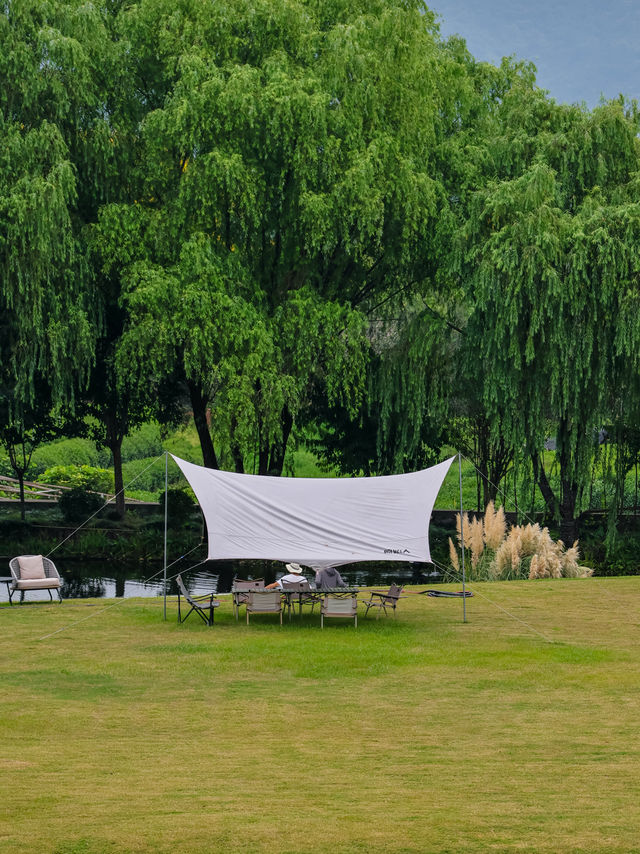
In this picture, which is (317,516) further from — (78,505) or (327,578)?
(78,505)

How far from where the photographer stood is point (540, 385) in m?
27.7

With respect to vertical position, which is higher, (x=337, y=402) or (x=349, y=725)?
(x=337, y=402)

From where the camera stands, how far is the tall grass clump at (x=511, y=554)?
25094mm

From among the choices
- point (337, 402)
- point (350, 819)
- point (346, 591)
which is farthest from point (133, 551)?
point (350, 819)

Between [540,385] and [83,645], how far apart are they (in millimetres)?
15572

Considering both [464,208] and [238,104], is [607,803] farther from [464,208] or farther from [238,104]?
[464,208]

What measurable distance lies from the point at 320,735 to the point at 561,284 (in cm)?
1870

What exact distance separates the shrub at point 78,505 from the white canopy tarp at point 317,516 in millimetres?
18392

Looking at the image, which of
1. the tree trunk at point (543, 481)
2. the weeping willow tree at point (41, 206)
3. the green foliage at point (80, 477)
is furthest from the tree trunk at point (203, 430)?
the green foliage at point (80, 477)

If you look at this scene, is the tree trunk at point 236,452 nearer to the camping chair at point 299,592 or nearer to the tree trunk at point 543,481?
the camping chair at point 299,592

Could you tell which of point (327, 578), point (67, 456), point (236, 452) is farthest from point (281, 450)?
point (67, 456)

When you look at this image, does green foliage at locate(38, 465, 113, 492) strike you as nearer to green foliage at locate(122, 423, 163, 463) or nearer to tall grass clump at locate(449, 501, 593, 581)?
green foliage at locate(122, 423, 163, 463)

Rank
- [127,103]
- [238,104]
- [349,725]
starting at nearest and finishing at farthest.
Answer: [349,725] < [238,104] < [127,103]

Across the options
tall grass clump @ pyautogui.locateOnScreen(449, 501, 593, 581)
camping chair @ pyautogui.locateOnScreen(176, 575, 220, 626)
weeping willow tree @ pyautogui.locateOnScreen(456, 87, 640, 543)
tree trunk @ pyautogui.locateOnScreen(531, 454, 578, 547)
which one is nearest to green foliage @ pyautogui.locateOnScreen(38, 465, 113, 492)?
tree trunk @ pyautogui.locateOnScreen(531, 454, 578, 547)
